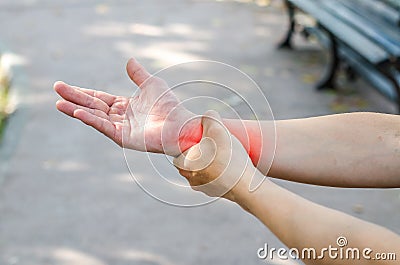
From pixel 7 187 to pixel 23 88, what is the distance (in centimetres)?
161

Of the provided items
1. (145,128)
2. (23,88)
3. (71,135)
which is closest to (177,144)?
(145,128)

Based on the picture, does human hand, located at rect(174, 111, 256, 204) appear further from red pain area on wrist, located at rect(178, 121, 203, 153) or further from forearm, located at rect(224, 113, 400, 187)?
forearm, located at rect(224, 113, 400, 187)

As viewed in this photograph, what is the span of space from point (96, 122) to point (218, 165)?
46 cm

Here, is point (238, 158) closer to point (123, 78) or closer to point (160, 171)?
point (160, 171)

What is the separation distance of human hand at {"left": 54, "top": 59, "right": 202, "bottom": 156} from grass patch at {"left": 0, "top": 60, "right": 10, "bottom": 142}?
281 centimetres

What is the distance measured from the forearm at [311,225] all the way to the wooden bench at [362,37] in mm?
2870

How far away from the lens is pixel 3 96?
5.46 metres

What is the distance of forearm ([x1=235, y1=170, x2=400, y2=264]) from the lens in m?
1.57

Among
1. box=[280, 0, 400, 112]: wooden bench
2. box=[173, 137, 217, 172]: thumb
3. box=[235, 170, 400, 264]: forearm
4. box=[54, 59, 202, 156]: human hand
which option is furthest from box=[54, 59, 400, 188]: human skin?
box=[280, 0, 400, 112]: wooden bench

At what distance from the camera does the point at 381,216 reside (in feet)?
12.8

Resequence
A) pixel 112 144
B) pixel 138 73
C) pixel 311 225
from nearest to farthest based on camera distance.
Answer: pixel 311 225 → pixel 138 73 → pixel 112 144

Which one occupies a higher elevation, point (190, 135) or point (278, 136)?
point (190, 135)

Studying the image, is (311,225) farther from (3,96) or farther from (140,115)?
(3,96)

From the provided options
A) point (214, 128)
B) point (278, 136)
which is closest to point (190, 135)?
point (214, 128)
